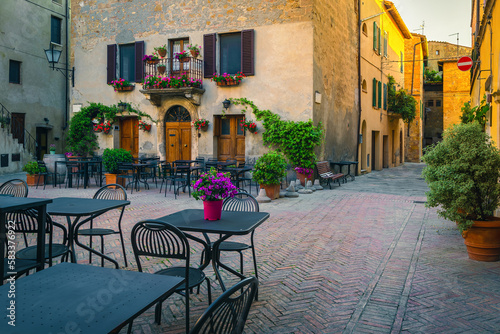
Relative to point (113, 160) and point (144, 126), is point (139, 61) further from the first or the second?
point (113, 160)

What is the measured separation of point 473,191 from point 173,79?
10915mm

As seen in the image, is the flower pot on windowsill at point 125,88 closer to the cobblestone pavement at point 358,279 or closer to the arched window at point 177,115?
the arched window at point 177,115

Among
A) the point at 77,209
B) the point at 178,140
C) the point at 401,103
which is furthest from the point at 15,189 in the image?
the point at 401,103

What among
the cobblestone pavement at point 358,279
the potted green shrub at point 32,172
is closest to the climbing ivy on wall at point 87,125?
the potted green shrub at point 32,172

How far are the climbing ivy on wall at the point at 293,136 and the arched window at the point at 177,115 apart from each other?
9.30 feet

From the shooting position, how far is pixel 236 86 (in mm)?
14000

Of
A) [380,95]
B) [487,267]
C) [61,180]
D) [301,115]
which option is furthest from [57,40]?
[487,267]

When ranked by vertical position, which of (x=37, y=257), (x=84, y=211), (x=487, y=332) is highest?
(x=84, y=211)

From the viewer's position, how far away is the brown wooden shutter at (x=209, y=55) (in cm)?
1420

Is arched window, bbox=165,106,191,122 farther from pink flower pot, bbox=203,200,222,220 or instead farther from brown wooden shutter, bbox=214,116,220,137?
pink flower pot, bbox=203,200,222,220

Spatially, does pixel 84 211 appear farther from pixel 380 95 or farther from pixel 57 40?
pixel 57 40

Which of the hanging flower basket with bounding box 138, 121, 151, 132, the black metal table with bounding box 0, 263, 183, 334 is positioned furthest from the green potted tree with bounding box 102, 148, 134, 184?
the black metal table with bounding box 0, 263, 183, 334

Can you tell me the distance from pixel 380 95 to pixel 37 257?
21.0m

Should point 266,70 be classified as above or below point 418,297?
above
